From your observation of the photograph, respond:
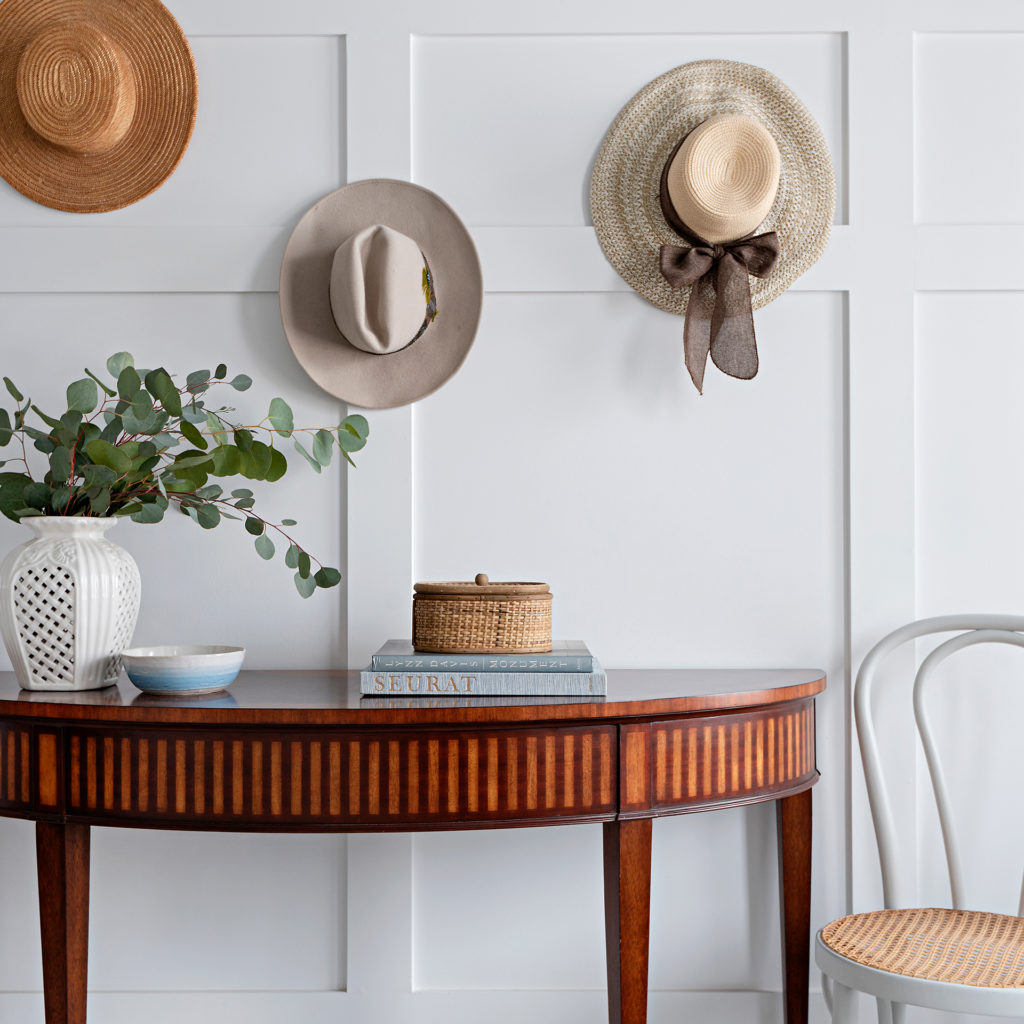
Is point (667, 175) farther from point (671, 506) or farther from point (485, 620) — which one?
point (485, 620)

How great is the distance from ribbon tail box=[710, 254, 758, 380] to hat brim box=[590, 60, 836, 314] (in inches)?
2.9

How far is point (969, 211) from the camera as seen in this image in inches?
72.3

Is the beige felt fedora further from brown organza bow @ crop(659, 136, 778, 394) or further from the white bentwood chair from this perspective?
the white bentwood chair

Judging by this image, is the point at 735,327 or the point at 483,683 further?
the point at 735,327

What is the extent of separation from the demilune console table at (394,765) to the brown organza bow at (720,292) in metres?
0.62

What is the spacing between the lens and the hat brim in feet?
5.92

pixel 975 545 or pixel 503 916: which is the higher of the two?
pixel 975 545

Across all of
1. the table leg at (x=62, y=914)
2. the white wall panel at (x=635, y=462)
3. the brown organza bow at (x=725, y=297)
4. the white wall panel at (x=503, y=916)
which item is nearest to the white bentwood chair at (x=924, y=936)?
the white wall panel at (x=635, y=462)

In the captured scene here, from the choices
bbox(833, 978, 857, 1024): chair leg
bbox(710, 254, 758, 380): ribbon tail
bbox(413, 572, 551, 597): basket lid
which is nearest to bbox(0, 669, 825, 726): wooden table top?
bbox(413, 572, 551, 597): basket lid

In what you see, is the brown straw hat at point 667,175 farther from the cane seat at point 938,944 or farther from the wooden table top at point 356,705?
the cane seat at point 938,944

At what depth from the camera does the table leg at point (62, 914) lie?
1.48 m

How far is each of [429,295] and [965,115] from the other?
3.48 feet

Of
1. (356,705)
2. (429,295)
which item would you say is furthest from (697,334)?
(356,705)

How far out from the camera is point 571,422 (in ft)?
6.05
